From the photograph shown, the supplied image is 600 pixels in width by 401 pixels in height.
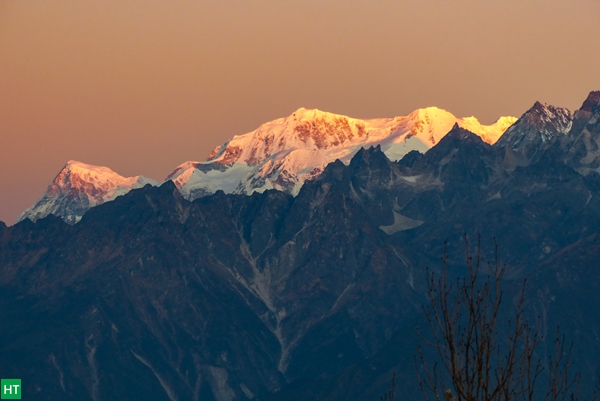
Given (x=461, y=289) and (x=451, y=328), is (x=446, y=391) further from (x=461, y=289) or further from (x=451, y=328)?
(x=461, y=289)

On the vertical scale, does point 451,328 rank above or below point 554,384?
above

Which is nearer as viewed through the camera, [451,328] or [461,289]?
[451,328]

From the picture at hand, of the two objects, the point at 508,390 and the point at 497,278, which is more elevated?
the point at 497,278

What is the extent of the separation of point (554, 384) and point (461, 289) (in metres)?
5.37

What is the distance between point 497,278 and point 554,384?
172 inches

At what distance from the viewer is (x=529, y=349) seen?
198ft

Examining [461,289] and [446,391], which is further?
[461,289]

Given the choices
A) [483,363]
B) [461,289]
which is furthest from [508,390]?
[461,289]

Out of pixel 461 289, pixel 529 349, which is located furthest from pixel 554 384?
pixel 461 289

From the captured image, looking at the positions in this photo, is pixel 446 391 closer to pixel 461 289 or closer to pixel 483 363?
pixel 483 363

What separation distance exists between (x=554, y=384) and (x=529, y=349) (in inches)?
61.7

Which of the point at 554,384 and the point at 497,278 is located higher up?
the point at 497,278

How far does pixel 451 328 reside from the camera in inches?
2302

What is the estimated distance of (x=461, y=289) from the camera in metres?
62.6
